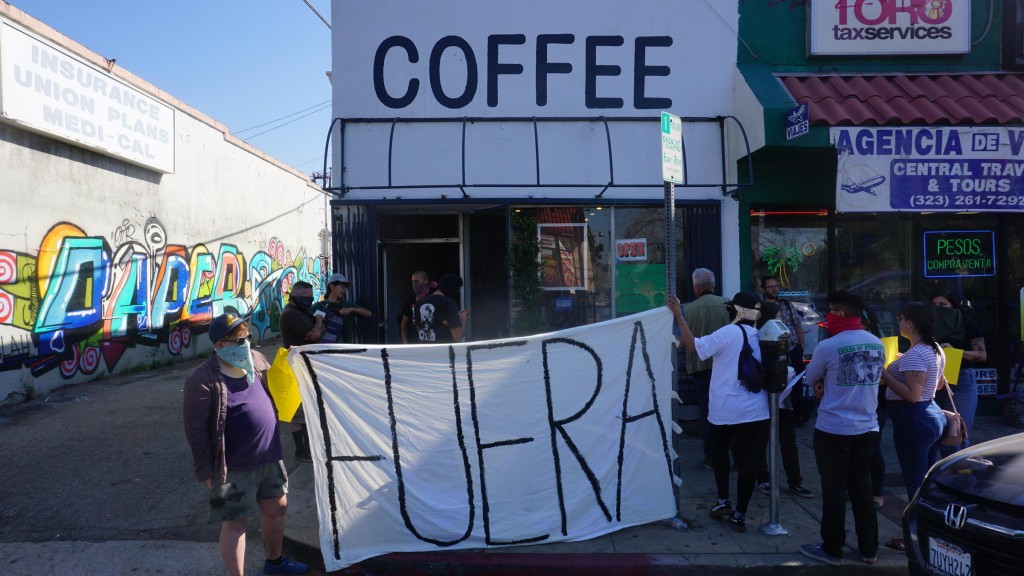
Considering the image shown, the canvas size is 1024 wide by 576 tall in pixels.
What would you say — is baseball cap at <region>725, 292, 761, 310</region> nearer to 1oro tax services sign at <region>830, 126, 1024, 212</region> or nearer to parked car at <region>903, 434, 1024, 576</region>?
parked car at <region>903, 434, 1024, 576</region>

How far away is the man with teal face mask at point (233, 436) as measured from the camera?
369 centimetres

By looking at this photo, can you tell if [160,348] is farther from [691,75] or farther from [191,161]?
[691,75]

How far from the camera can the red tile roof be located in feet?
24.4

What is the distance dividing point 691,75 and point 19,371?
10.0 meters

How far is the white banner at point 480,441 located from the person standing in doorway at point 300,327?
2.05 meters

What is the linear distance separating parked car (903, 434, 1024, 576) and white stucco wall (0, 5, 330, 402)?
1054 cm

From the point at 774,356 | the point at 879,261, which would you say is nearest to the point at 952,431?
the point at 774,356

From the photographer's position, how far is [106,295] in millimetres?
11297

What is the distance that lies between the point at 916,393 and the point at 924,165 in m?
4.15

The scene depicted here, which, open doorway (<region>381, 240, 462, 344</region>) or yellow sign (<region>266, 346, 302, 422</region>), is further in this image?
open doorway (<region>381, 240, 462, 344</region>)

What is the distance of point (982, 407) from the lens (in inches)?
328

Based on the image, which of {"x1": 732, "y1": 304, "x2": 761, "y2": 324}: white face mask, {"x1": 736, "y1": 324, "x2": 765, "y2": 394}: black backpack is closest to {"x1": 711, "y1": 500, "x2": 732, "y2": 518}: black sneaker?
{"x1": 736, "y1": 324, "x2": 765, "y2": 394}: black backpack

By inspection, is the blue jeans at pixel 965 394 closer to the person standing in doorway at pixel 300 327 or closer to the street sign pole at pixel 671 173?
the street sign pole at pixel 671 173

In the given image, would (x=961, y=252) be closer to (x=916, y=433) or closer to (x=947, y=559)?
(x=916, y=433)
